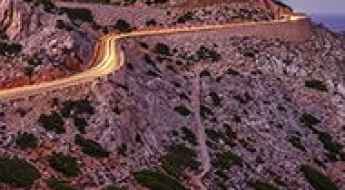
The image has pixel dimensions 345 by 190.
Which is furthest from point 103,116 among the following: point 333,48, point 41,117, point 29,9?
point 333,48

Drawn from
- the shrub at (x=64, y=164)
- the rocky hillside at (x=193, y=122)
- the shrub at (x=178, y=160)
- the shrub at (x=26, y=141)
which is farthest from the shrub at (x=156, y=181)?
the shrub at (x=26, y=141)

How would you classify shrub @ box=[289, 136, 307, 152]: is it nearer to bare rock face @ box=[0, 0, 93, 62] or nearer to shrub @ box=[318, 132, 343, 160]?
shrub @ box=[318, 132, 343, 160]

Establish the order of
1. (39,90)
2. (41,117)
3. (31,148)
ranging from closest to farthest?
(31,148), (41,117), (39,90)

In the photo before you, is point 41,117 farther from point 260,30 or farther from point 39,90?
point 260,30

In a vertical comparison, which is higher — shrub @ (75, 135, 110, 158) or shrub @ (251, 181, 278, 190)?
shrub @ (75, 135, 110, 158)

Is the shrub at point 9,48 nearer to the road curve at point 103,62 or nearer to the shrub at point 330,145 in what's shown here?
the road curve at point 103,62

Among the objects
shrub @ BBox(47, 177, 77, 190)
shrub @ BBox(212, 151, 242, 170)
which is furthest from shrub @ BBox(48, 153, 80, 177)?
shrub @ BBox(212, 151, 242, 170)
